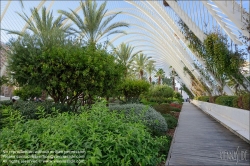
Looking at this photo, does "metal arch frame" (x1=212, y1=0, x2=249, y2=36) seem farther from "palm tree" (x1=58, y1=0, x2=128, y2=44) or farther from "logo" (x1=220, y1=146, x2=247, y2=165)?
Result: "palm tree" (x1=58, y1=0, x2=128, y2=44)

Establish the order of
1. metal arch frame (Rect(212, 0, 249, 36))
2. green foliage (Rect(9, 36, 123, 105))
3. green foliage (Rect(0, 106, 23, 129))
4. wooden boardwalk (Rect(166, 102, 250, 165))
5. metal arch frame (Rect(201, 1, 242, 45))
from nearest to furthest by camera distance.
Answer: green foliage (Rect(0, 106, 23, 129)) < wooden boardwalk (Rect(166, 102, 250, 165)) < metal arch frame (Rect(212, 0, 249, 36)) < green foliage (Rect(9, 36, 123, 105)) < metal arch frame (Rect(201, 1, 242, 45))

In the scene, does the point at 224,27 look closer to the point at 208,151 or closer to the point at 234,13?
the point at 234,13

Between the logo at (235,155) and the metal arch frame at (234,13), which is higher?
the metal arch frame at (234,13)

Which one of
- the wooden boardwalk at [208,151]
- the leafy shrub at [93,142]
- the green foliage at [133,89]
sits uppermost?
the green foliage at [133,89]

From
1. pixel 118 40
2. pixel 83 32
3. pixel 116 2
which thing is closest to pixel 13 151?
pixel 83 32

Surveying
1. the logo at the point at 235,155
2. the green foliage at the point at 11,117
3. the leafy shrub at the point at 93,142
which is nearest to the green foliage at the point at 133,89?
the logo at the point at 235,155

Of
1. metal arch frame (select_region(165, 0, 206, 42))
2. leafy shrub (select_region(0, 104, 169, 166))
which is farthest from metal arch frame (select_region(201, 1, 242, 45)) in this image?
leafy shrub (select_region(0, 104, 169, 166))

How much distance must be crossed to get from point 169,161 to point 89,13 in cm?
1501

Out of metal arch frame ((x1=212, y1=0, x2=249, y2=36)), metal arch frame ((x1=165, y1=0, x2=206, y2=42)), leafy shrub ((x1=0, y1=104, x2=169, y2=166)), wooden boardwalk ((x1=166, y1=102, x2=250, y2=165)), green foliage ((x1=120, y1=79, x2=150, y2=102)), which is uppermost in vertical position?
metal arch frame ((x1=165, y1=0, x2=206, y2=42))

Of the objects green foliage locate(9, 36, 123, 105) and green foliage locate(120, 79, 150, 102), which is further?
green foliage locate(120, 79, 150, 102)

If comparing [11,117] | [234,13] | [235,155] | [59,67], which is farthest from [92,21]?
[11,117]

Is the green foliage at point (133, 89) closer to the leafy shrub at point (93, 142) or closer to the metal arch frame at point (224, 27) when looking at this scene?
the metal arch frame at point (224, 27)

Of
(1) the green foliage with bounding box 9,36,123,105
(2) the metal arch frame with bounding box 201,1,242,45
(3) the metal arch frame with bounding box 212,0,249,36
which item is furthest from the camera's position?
(2) the metal arch frame with bounding box 201,1,242,45

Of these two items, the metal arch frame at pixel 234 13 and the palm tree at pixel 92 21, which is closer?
the metal arch frame at pixel 234 13
